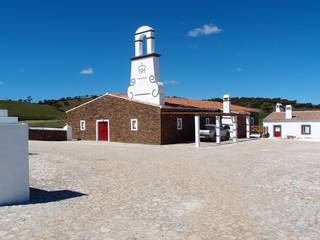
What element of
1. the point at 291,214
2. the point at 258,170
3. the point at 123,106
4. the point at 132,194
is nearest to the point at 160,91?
the point at 123,106

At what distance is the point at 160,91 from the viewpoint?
34.1 m

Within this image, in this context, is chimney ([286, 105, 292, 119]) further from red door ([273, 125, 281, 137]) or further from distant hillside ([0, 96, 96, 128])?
distant hillside ([0, 96, 96, 128])

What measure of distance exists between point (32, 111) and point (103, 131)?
47643 mm

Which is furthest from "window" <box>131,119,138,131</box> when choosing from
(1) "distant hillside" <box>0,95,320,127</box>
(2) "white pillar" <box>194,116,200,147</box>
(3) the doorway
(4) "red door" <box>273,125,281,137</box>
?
(1) "distant hillside" <box>0,95,320,127</box>

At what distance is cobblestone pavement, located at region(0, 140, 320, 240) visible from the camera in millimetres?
8062

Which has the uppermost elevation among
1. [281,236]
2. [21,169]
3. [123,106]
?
[123,106]

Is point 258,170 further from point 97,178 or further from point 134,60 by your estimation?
point 134,60

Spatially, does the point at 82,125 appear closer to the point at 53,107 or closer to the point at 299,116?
the point at 299,116

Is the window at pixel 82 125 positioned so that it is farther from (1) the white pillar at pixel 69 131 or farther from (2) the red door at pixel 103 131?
(2) the red door at pixel 103 131

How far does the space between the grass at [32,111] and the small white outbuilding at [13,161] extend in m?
63.4

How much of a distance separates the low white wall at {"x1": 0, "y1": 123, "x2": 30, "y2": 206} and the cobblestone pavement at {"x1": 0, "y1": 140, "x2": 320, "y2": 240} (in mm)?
422

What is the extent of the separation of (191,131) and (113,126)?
256 inches

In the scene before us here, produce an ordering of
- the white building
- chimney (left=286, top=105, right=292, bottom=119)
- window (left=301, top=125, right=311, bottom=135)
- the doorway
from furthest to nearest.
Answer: chimney (left=286, top=105, right=292, bottom=119)
window (left=301, top=125, right=311, bottom=135)
the white building
the doorway

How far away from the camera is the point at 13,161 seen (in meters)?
10.3
